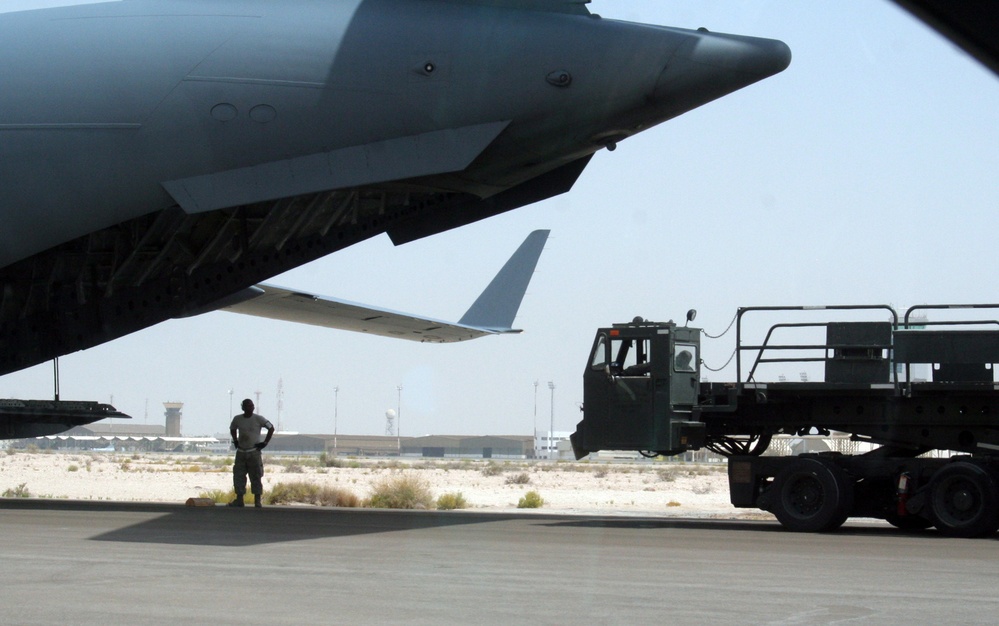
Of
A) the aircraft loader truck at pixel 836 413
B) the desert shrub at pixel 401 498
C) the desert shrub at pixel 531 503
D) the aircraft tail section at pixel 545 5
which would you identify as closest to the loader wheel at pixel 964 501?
the aircraft loader truck at pixel 836 413

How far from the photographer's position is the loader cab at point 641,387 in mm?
13219

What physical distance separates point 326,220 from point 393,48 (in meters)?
2.48

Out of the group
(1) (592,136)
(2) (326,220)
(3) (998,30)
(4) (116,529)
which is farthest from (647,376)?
(3) (998,30)

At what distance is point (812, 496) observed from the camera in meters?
12.9

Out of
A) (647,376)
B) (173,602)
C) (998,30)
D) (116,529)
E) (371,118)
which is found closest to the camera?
(998,30)

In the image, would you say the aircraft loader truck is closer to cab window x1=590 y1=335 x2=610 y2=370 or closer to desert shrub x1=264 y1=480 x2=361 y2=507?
cab window x1=590 y1=335 x2=610 y2=370

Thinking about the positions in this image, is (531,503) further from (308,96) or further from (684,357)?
(308,96)

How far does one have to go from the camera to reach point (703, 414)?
1373 cm

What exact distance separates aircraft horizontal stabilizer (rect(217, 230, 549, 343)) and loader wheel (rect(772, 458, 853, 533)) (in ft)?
26.7

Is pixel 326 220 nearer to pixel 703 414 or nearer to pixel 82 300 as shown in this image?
pixel 82 300

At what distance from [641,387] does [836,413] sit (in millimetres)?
2270

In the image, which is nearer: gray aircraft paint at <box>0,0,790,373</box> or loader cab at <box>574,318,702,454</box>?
gray aircraft paint at <box>0,0,790,373</box>

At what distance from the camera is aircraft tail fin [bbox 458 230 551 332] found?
25.8 meters

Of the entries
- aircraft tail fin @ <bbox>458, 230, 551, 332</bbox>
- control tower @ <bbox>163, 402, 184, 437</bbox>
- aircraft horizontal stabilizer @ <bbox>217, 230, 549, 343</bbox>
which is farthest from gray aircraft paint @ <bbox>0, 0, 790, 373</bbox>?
control tower @ <bbox>163, 402, 184, 437</bbox>
